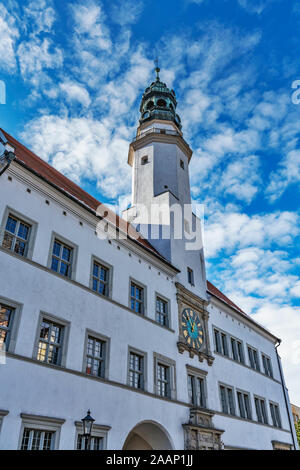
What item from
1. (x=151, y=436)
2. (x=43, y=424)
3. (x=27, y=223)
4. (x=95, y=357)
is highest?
(x=27, y=223)

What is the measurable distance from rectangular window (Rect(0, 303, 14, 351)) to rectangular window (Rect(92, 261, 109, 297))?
475cm

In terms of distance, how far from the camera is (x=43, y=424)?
13305 mm

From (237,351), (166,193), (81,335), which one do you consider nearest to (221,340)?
(237,351)

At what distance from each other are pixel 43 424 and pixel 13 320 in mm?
3569

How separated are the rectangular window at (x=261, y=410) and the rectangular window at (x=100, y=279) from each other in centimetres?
1591

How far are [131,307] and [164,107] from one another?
2211cm

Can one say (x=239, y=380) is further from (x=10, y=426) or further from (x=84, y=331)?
(x=10, y=426)

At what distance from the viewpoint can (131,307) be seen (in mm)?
19734

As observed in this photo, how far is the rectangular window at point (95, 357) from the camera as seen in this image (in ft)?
52.9

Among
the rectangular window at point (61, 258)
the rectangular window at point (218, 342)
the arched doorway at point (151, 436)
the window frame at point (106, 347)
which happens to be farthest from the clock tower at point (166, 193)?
the rectangular window at point (61, 258)

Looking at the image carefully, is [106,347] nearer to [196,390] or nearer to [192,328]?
[196,390]

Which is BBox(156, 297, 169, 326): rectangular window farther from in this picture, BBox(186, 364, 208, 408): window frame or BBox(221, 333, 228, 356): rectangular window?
BBox(221, 333, 228, 356): rectangular window

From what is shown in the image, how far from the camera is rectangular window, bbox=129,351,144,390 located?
1797 centimetres
